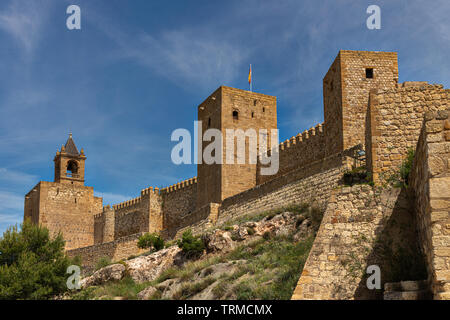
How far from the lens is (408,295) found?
6.31 m

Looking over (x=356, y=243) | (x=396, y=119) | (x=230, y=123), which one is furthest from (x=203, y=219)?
(x=356, y=243)

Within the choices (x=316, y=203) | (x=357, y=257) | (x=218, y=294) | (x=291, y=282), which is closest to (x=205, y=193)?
(x=316, y=203)

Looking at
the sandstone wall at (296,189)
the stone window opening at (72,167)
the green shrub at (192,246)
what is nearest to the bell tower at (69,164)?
the stone window opening at (72,167)

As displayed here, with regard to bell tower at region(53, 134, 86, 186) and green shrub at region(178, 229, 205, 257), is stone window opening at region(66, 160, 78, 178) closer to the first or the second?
bell tower at region(53, 134, 86, 186)

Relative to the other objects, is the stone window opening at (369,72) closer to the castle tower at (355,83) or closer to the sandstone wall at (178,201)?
the castle tower at (355,83)

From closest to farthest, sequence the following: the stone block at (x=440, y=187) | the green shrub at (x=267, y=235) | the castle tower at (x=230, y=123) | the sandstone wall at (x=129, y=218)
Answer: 1. the stone block at (x=440, y=187)
2. the green shrub at (x=267, y=235)
3. the castle tower at (x=230, y=123)
4. the sandstone wall at (x=129, y=218)

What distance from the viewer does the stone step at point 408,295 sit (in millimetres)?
6188

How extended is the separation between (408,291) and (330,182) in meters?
10.2

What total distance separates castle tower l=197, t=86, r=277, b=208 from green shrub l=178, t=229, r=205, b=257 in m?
7.19

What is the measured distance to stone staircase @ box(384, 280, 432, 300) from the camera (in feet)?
20.4

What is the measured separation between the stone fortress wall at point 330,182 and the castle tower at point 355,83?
0.12 ft

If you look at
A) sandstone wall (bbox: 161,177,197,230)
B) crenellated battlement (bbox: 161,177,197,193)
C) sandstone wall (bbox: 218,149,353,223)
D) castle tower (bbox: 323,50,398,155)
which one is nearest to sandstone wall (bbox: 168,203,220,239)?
sandstone wall (bbox: 218,149,353,223)

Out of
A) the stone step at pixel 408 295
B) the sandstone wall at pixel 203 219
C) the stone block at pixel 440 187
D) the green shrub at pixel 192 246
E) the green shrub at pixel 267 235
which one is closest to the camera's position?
the stone block at pixel 440 187

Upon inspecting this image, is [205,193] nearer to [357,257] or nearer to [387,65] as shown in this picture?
[387,65]
